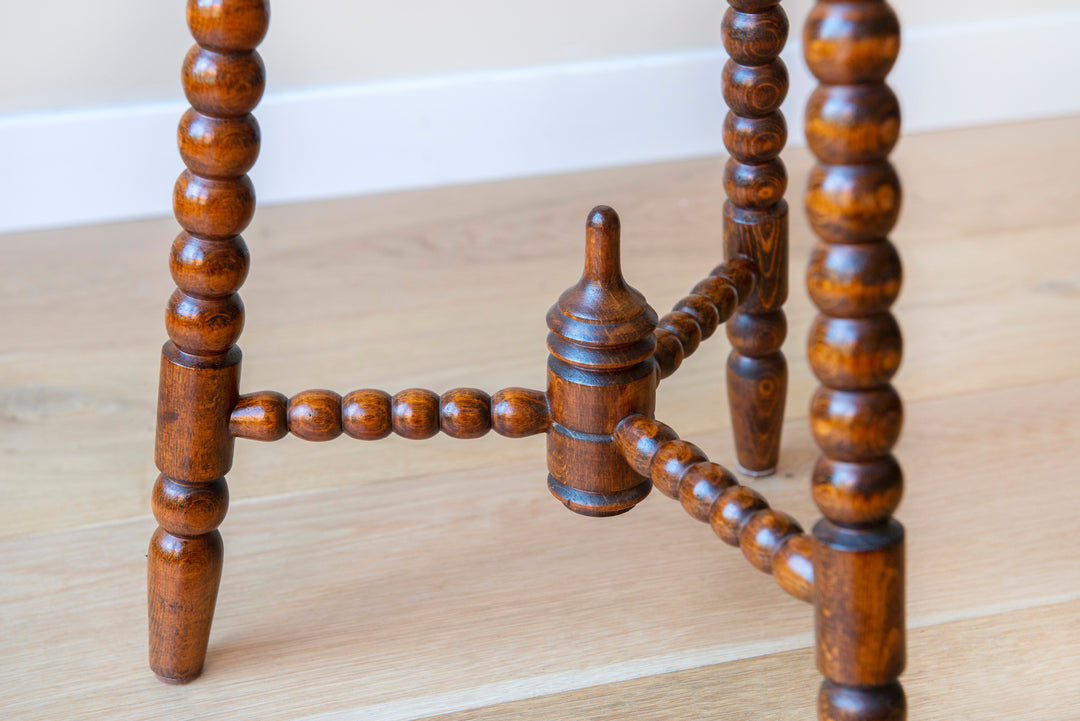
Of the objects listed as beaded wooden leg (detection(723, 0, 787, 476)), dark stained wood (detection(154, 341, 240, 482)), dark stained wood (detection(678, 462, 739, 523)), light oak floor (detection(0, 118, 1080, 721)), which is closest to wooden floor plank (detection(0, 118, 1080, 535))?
light oak floor (detection(0, 118, 1080, 721))

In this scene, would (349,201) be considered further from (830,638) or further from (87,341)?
(830,638)

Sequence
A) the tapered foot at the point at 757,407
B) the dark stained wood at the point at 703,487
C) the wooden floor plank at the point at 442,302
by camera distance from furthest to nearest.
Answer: the wooden floor plank at the point at 442,302, the tapered foot at the point at 757,407, the dark stained wood at the point at 703,487

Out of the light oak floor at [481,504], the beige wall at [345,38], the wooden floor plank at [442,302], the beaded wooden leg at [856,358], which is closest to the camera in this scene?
the beaded wooden leg at [856,358]

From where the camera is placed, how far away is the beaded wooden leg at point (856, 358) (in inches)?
15.9

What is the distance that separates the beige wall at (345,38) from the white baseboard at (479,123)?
0.06 ft

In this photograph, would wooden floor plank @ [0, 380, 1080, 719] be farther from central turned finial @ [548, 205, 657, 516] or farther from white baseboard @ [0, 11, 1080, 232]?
white baseboard @ [0, 11, 1080, 232]

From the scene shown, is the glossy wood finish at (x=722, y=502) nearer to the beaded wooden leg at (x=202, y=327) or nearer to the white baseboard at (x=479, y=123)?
the beaded wooden leg at (x=202, y=327)

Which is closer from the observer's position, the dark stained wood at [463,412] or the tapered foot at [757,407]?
the dark stained wood at [463,412]

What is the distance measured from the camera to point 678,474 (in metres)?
0.55

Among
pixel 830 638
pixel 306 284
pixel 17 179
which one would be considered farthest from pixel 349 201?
pixel 830 638

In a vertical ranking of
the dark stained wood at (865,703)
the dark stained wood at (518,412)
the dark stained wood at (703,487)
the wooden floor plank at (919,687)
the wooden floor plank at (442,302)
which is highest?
the dark stained wood at (703,487)

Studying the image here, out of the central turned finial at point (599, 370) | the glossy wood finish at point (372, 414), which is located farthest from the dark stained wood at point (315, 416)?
the central turned finial at point (599, 370)

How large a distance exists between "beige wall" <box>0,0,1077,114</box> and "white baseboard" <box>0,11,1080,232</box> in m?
0.02

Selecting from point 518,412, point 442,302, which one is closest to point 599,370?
point 518,412
